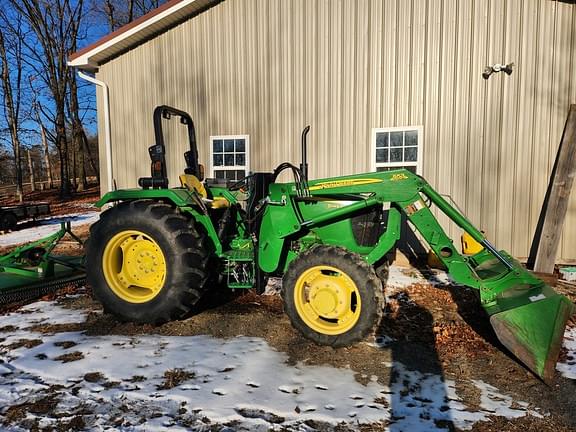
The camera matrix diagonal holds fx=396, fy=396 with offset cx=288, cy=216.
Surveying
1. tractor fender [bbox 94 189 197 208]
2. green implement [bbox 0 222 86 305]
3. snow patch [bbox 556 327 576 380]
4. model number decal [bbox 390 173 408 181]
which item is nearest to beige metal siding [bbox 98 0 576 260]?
snow patch [bbox 556 327 576 380]

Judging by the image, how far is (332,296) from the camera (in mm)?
3367

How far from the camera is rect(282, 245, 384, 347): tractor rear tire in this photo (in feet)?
10.6

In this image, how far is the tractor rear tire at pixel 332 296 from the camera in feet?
10.6

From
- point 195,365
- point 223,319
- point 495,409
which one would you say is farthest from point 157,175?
point 495,409

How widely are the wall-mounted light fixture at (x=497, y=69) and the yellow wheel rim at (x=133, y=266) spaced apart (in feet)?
19.1

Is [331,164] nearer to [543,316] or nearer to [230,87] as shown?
[230,87]

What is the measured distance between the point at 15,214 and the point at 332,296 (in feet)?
36.6

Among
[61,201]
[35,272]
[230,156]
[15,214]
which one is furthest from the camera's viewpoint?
[61,201]

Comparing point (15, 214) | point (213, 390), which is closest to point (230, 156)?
point (213, 390)

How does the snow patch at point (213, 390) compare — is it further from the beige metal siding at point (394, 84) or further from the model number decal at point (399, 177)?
the beige metal siding at point (394, 84)

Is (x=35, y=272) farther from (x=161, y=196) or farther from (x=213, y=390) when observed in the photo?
(x=213, y=390)

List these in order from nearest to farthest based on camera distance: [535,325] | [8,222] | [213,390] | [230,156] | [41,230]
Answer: [213,390], [535,325], [230,156], [8,222], [41,230]

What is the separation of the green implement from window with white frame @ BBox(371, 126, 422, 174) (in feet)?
16.5

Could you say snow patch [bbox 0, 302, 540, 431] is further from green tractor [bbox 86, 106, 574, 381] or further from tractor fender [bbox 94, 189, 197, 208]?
tractor fender [bbox 94, 189, 197, 208]
